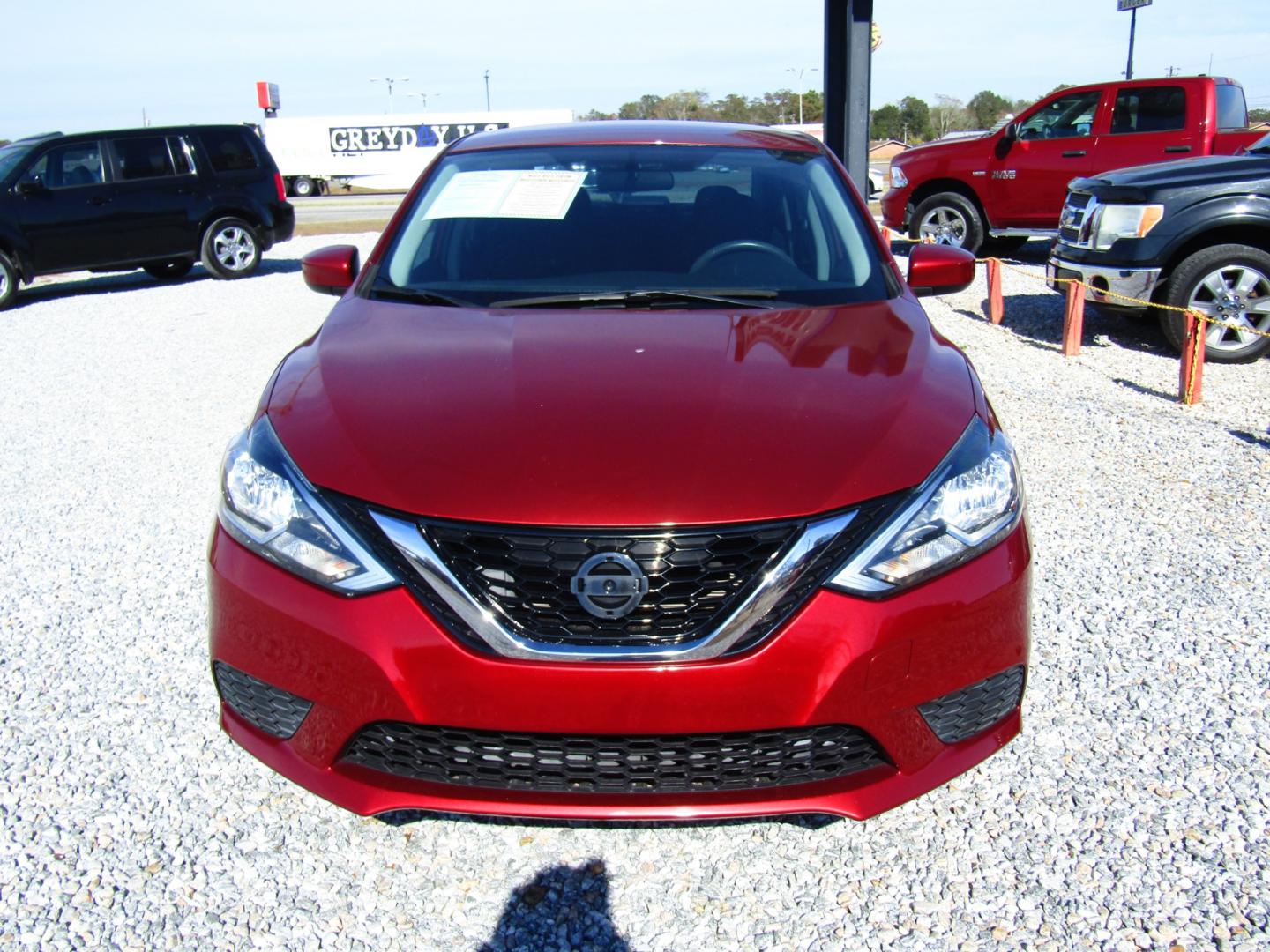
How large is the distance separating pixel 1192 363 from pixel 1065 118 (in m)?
7.00

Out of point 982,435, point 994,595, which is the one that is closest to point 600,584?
point 994,595

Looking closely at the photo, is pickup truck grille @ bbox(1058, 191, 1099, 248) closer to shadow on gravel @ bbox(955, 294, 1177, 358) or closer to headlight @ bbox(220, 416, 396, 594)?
shadow on gravel @ bbox(955, 294, 1177, 358)

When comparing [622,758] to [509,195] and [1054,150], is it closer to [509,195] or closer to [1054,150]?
[509,195]

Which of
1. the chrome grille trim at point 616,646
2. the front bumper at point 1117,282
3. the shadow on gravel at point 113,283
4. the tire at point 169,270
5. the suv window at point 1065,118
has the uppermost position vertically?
the suv window at point 1065,118

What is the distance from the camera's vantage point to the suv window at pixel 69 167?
11875 mm

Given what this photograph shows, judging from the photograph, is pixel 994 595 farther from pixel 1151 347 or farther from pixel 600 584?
pixel 1151 347

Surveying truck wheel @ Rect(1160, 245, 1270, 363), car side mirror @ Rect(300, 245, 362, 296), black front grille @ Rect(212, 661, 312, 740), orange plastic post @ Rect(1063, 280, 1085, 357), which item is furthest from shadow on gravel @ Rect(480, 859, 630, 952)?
orange plastic post @ Rect(1063, 280, 1085, 357)

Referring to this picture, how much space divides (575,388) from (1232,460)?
4310mm

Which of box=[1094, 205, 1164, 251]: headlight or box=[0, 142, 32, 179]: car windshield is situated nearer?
box=[1094, 205, 1164, 251]: headlight

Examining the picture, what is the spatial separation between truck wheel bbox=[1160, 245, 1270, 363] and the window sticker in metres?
5.40

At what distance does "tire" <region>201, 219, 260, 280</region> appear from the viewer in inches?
524

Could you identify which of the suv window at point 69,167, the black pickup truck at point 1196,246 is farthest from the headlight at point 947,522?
the suv window at point 69,167

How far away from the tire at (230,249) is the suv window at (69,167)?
1.39 meters

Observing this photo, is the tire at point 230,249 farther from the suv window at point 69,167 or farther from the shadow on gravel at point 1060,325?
the shadow on gravel at point 1060,325
